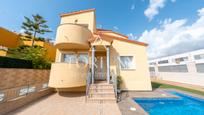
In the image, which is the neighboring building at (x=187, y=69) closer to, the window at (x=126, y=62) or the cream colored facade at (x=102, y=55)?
the cream colored facade at (x=102, y=55)

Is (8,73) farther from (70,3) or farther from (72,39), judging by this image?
(70,3)

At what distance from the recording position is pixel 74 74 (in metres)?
8.12

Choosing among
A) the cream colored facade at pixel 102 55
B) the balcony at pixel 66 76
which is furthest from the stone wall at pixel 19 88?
the cream colored facade at pixel 102 55

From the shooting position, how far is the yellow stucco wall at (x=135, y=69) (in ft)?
34.1

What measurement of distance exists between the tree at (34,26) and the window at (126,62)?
71.1 feet

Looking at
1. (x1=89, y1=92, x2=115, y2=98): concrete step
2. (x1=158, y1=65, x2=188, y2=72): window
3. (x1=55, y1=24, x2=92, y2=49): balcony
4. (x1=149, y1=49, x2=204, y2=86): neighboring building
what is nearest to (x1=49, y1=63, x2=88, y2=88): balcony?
(x1=89, y1=92, x2=115, y2=98): concrete step

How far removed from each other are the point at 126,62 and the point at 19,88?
1046 centimetres

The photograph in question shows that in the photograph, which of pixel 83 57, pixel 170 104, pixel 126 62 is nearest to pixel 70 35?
pixel 83 57

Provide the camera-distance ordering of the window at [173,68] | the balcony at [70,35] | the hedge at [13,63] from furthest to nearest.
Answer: the window at [173,68]
the balcony at [70,35]
the hedge at [13,63]

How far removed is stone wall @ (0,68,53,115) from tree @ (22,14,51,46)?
14057mm

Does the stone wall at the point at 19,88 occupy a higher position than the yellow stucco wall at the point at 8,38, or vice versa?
the yellow stucco wall at the point at 8,38

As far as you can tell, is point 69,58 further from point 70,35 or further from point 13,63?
point 13,63

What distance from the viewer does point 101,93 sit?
24.7 feet

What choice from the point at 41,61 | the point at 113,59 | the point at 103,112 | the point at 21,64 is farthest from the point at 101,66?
the point at 21,64
